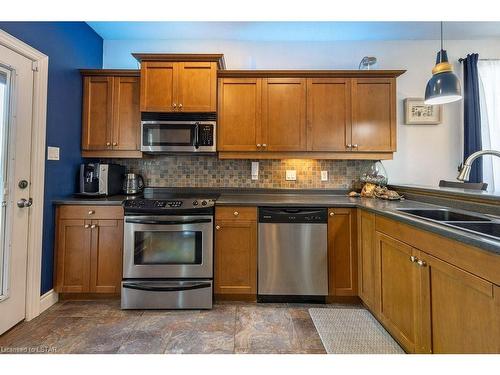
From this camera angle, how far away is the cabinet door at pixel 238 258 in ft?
7.16

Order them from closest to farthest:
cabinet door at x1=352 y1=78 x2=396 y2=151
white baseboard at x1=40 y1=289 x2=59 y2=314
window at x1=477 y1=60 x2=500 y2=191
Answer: white baseboard at x1=40 y1=289 x2=59 y2=314
cabinet door at x1=352 y1=78 x2=396 y2=151
window at x1=477 y1=60 x2=500 y2=191

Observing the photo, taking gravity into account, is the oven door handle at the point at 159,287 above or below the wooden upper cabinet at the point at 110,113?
below

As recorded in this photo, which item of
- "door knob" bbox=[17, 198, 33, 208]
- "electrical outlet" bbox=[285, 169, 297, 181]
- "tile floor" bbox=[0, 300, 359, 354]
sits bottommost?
"tile floor" bbox=[0, 300, 359, 354]

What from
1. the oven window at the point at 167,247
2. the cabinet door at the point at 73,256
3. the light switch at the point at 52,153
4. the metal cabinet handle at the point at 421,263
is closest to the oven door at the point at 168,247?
the oven window at the point at 167,247

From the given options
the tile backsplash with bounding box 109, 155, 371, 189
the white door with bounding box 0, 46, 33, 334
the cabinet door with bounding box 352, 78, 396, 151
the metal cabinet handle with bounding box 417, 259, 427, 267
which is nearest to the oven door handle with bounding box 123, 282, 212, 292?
the white door with bounding box 0, 46, 33, 334

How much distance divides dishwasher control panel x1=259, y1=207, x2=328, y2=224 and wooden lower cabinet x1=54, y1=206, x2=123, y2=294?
52.8 inches

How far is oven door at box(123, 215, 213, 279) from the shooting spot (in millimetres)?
2100

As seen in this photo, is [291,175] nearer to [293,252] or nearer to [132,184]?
[293,252]

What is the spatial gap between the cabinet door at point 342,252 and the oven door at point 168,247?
3.47ft

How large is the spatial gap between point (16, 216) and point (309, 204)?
2.25 meters

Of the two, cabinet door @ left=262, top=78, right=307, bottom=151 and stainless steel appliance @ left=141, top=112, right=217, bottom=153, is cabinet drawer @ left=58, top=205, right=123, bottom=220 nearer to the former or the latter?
stainless steel appliance @ left=141, top=112, right=217, bottom=153

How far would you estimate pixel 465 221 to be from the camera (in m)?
1.47

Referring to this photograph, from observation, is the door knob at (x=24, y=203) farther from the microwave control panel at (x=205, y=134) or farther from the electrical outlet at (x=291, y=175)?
the electrical outlet at (x=291, y=175)

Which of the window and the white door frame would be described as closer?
the white door frame
